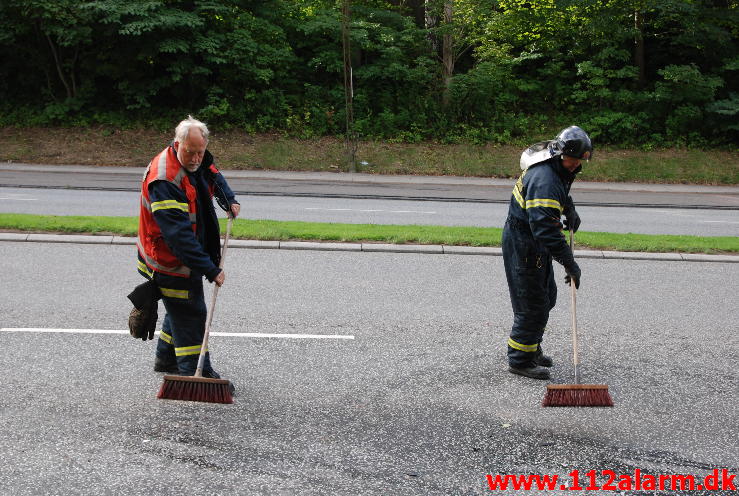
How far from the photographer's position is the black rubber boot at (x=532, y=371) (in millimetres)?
5391

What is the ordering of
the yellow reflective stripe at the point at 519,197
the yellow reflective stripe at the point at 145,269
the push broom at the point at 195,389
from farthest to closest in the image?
the yellow reflective stripe at the point at 519,197
the yellow reflective stripe at the point at 145,269
the push broom at the point at 195,389

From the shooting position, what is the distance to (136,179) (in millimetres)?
18906

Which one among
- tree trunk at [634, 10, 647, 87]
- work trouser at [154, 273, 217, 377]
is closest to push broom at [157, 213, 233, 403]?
work trouser at [154, 273, 217, 377]

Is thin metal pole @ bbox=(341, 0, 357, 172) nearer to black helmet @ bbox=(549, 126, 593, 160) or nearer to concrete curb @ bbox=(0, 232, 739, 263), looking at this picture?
concrete curb @ bbox=(0, 232, 739, 263)

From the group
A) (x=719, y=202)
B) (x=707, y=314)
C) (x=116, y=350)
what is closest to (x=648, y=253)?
(x=707, y=314)

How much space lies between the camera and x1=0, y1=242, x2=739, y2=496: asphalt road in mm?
4023

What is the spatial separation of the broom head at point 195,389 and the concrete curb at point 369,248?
15.5ft

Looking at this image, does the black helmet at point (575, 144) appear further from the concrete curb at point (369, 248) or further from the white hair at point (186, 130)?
the concrete curb at point (369, 248)

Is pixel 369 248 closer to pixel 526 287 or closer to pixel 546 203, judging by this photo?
pixel 526 287

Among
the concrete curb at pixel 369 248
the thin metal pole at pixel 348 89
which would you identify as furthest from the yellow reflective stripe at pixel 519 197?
the thin metal pole at pixel 348 89

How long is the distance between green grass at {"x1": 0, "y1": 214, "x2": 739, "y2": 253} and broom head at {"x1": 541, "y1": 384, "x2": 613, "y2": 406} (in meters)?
4.98

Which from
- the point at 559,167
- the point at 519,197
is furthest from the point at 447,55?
the point at 559,167

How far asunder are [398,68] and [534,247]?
20.6 metres

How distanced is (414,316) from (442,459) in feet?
8.90
